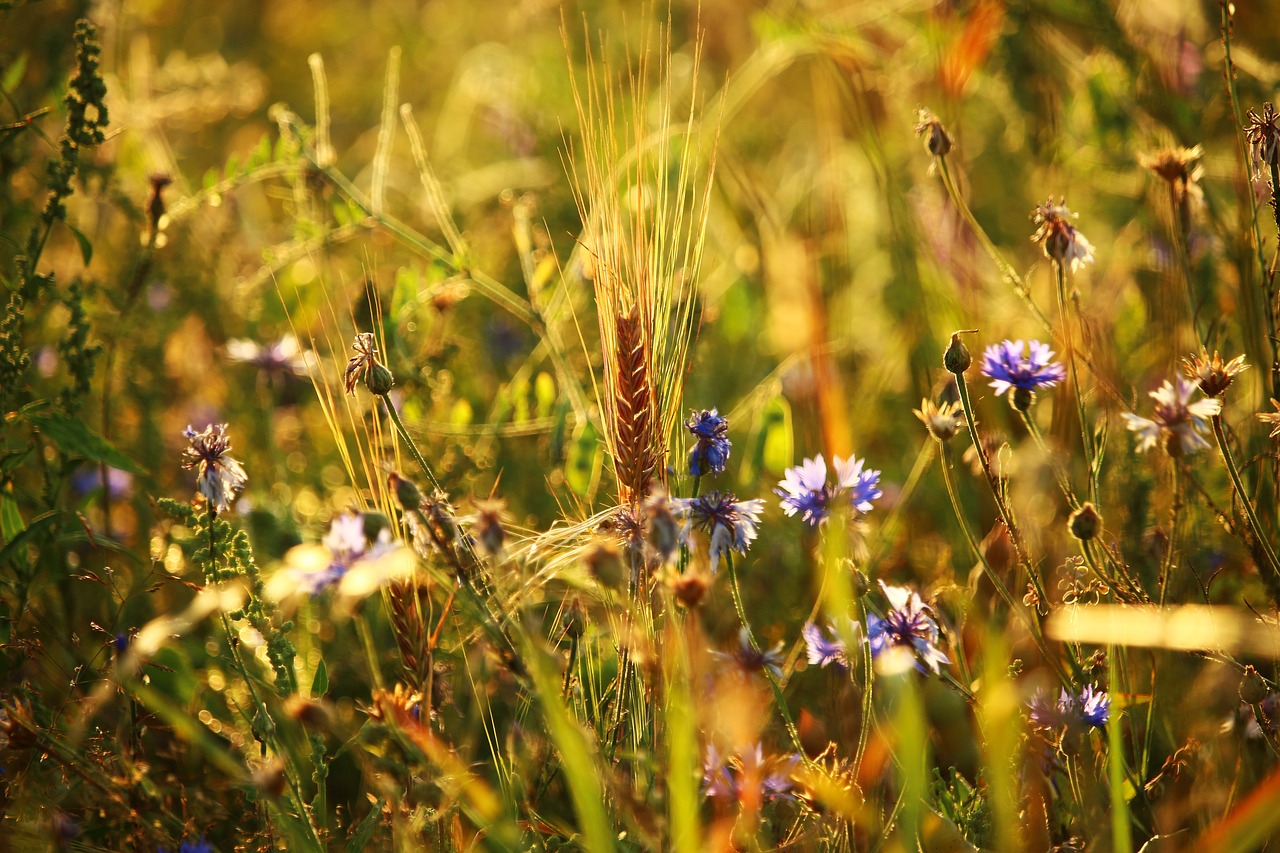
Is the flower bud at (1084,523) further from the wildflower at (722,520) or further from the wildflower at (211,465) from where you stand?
the wildflower at (211,465)

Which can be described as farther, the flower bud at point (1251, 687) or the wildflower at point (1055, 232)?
the wildflower at point (1055, 232)

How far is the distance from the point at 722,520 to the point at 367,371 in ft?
1.29

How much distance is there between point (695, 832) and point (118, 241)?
2.25 m

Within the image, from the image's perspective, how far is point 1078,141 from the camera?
217cm

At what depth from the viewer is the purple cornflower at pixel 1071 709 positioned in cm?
103

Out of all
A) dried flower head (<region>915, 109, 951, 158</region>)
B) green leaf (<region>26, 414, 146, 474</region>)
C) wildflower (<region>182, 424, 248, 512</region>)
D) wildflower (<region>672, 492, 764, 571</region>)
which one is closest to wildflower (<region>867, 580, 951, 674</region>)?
wildflower (<region>672, 492, 764, 571</region>)

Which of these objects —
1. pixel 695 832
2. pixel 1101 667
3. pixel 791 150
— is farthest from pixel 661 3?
pixel 695 832

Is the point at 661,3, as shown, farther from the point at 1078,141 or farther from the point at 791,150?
the point at 1078,141

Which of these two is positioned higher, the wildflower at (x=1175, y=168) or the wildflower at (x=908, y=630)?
A: the wildflower at (x=1175, y=168)

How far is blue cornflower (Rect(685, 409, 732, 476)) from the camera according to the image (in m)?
1.14

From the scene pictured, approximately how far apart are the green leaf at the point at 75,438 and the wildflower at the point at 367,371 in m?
0.42

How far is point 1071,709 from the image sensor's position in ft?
3.26

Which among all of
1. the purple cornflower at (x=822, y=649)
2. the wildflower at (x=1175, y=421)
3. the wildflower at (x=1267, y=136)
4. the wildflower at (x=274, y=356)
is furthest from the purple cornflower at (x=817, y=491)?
the wildflower at (x=274, y=356)

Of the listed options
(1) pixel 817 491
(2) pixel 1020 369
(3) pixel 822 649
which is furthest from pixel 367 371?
(2) pixel 1020 369
